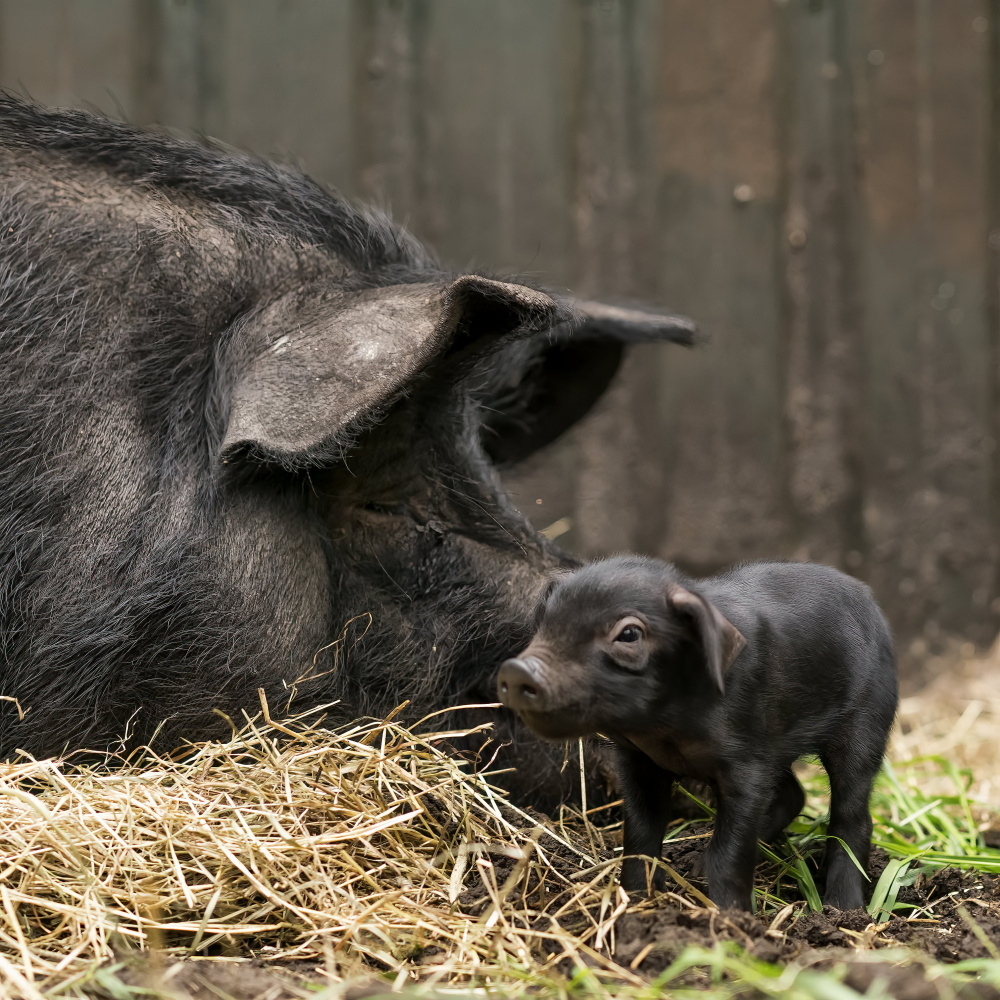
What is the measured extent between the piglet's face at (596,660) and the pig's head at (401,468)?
514mm

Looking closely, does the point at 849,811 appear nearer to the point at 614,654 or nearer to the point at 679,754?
the point at 679,754

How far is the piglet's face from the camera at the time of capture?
164 centimetres

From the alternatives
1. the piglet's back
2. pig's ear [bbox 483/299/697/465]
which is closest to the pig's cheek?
the piglet's back

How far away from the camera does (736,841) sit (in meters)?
1.81

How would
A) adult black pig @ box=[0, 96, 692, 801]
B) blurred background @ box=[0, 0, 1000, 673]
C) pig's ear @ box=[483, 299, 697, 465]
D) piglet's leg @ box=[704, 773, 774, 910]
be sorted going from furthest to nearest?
blurred background @ box=[0, 0, 1000, 673] < pig's ear @ box=[483, 299, 697, 465] < adult black pig @ box=[0, 96, 692, 801] < piglet's leg @ box=[704, 773, 774, 910]

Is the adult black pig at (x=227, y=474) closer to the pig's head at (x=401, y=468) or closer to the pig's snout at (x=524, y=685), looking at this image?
the pig's head at (x=401, y=468)

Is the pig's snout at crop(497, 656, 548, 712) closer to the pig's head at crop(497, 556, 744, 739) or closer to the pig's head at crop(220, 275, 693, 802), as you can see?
the pig's head at crop(497, 556, 744, 739)

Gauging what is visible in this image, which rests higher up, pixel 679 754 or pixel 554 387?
pixel 554 387

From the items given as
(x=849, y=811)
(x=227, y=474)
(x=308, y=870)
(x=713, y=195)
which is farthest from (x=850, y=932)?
(x=713, y=195)

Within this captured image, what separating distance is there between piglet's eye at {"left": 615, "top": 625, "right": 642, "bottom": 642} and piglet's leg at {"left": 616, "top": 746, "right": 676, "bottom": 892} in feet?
0.99

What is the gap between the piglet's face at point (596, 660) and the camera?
5.37ft

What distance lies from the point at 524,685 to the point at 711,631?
27 centimetres

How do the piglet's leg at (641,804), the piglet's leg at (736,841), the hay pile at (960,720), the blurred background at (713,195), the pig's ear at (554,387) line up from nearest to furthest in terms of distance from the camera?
the piglet's leg at (736,841) < the piglet's leg at (641,804) < the pig's ear at (554,387) < the hay pile at (960,720) < the blurred background at (713,195)

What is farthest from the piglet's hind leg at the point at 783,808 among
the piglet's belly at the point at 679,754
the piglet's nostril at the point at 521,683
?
the piglet's nostril at the point at 521,683
